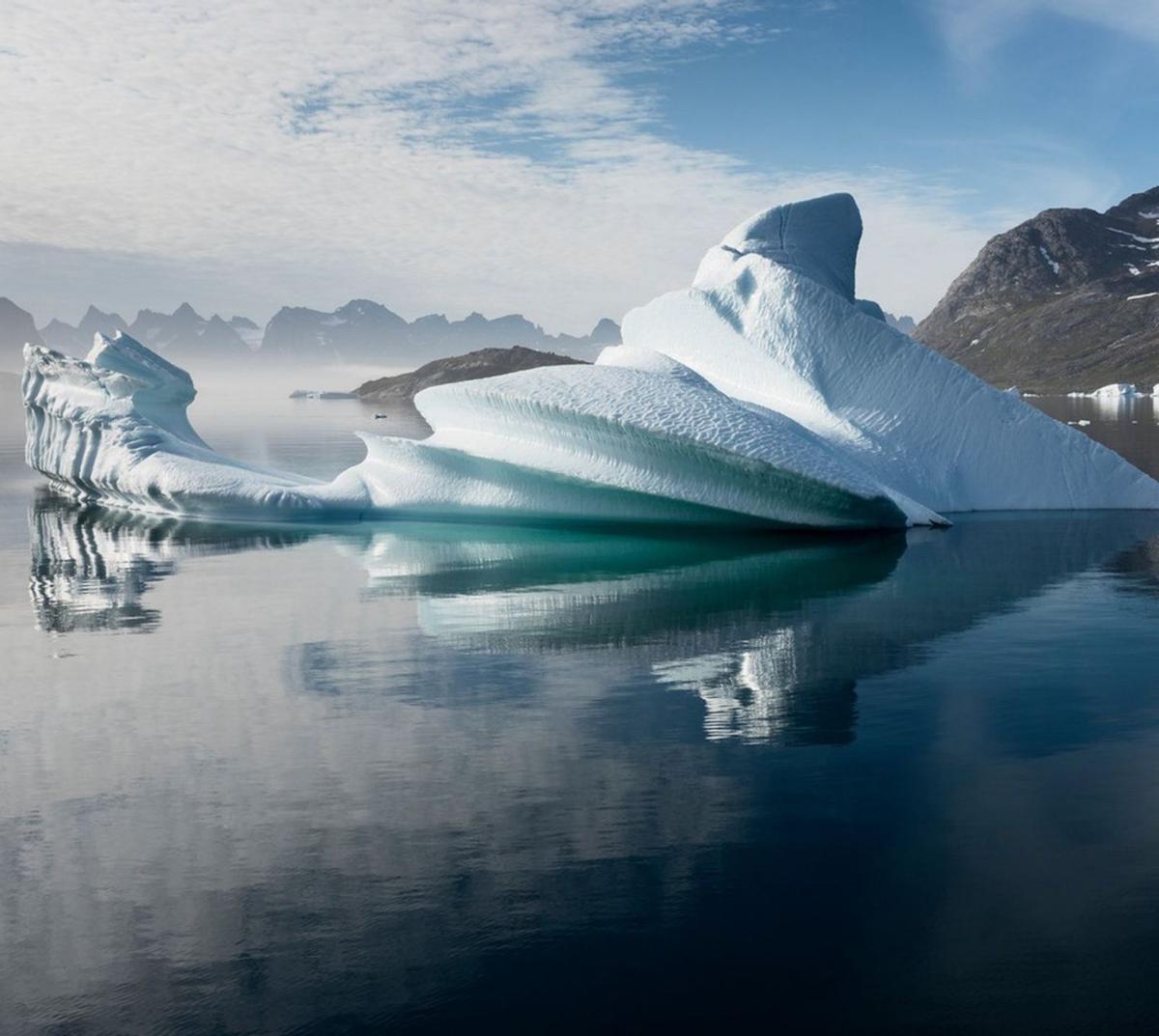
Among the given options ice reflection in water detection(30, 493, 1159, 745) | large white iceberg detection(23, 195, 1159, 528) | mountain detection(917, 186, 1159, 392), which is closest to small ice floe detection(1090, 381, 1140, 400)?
mountain detection(917, 186, 1159, 392)

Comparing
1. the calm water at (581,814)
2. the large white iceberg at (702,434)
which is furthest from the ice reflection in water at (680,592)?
the large white iceberg at (702,434)

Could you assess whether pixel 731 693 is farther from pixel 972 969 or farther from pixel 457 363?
pixel 457 363

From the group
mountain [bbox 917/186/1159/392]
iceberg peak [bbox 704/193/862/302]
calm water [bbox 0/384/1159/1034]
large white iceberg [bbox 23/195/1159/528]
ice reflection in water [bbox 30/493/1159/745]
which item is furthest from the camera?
mountain [bbox 917/186/1159/392]

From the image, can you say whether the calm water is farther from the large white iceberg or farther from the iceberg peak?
the iceberg peak

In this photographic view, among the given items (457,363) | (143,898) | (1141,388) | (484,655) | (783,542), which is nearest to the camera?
(143,898)

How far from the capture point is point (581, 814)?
17.2ft

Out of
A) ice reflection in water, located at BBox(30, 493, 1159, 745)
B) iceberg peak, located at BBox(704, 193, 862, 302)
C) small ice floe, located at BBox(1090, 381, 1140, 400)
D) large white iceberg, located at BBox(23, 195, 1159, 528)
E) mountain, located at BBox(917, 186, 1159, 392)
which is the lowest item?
ice reflection in water, located at BBox(30, 493, 1159, 745)

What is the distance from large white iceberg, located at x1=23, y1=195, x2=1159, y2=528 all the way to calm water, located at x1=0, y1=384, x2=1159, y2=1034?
3568mm

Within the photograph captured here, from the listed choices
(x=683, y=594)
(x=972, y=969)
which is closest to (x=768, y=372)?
(x=683, y=594)

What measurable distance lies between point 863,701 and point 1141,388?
437 ft

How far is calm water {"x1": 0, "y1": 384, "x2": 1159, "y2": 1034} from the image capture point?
151 inches

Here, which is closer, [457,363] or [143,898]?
[143,898]

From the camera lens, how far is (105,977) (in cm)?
395

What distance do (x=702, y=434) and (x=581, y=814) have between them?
8.28m
